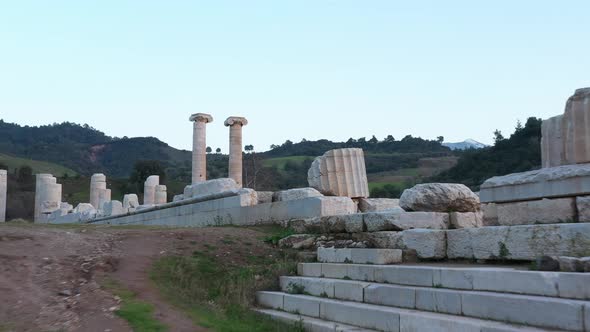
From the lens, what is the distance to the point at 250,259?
9.98 metres

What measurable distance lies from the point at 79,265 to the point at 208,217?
8225 mm

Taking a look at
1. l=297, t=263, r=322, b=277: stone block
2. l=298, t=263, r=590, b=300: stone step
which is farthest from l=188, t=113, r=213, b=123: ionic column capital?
l=298, t=263, r=590, b=300: stone step

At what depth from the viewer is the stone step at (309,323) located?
644cm

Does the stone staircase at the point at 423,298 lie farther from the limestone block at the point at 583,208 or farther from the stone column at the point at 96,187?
the stone column at the point at 96,187

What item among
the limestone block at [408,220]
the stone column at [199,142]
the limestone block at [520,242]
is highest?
the stone column at [199,142]

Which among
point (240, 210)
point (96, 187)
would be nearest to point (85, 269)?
point (240, 210)

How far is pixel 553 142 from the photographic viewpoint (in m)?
8.02

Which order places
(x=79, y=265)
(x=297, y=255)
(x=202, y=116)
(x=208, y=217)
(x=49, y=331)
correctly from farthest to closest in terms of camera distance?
1. (x=202, y=116)
2. (x=208, y=217)
3. (x=297, y=255)
4. (x=79, y=265)
5. (x=49, y=331)

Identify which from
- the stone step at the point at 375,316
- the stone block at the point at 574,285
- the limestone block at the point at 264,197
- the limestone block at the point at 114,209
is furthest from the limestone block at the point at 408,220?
the limestone block at the point at 114,209

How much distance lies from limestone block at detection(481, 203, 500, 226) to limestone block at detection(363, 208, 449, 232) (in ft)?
2.57

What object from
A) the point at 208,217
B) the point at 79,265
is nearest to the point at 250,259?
the point at 79,265

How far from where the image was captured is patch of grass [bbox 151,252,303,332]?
7176mm

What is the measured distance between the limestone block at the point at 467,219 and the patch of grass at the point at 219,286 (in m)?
2.75

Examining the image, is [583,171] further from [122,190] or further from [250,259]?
[122,190]
